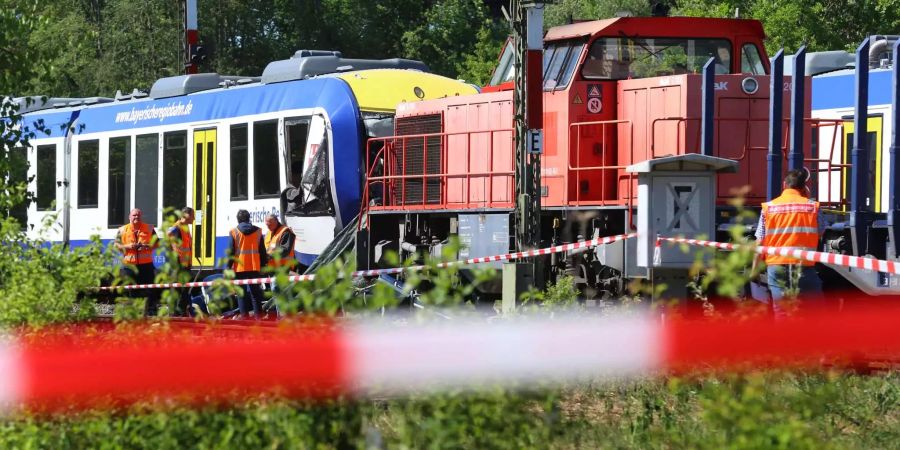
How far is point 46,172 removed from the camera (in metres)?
24.1

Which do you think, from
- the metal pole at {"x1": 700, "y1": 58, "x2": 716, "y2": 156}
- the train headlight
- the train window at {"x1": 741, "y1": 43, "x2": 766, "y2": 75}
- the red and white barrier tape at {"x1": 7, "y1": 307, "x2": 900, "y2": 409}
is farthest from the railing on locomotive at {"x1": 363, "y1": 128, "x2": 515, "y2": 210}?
the red and white barrier tape at {"x1": 7, "y1": 307, "x2": 900, "y2": 409}

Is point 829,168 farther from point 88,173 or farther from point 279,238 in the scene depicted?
point 88,173

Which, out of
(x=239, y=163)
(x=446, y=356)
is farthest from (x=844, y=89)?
(x=446, y=356)

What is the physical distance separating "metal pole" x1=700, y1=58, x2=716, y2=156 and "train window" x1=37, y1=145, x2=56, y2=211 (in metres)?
13.0

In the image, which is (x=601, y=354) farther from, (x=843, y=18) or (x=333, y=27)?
(x=333, y=27)

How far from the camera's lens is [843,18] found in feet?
119

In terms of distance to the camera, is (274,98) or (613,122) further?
(274,98)

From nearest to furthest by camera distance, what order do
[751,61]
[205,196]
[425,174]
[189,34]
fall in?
[751,61]
[425,174]
[205,196]
[189,34]

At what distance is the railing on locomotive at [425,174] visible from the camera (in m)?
16.1

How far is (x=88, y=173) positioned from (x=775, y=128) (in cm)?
1278

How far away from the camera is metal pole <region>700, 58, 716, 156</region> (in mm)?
14516

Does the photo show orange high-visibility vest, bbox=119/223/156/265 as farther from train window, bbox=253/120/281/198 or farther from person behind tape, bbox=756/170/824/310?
person behind tape, bbox=756/170/824/310

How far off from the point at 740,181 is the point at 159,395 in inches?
443

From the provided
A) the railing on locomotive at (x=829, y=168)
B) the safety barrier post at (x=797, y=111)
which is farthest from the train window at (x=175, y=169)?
the safety barrier post at (x=797, y=111)
